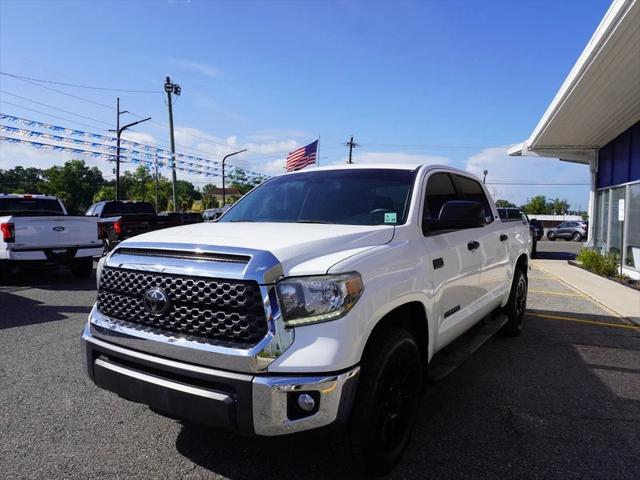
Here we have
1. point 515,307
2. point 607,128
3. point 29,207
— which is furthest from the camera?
point 607,128

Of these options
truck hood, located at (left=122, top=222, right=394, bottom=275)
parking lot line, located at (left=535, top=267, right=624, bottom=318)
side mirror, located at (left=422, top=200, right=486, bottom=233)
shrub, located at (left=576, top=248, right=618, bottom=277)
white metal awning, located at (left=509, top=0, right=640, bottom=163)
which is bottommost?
parking lot line, located at (left=535, top=267, right=624, bottom=318)

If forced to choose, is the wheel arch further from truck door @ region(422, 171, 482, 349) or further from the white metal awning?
the white metal awning

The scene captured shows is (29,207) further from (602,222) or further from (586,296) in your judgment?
(602,222)

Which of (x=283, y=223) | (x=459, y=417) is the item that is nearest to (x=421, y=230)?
(x=283, y=223)

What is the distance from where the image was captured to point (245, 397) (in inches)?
88.4

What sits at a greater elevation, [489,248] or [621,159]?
[621,159]

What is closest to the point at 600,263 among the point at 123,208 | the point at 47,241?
the point at 47,241

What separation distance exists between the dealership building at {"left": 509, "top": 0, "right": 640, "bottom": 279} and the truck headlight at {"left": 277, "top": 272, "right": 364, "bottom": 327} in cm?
706

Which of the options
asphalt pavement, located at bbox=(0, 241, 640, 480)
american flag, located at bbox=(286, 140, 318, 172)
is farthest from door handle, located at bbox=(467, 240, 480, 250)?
american flag, located at bbox=(286, 140, 318, 172)

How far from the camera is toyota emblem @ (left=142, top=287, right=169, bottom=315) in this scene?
8.36 ft

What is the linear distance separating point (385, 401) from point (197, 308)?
3.90ft

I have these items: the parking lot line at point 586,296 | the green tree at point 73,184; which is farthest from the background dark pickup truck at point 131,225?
the green tree at point 73,184

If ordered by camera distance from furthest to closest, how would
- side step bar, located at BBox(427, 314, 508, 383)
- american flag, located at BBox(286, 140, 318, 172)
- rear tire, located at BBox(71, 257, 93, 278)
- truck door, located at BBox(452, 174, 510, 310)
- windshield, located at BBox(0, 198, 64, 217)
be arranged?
american flag, located at BBox(286, 140, 318, 172) → windshield, located at BBox(0, 198, 64, 217) → rear tire, located at BBox(71, 257, 93, 278) → truck door, located at BBox(452, 174, 510, 310) → side step bar, located at BBox(427, 314, 508, 383)

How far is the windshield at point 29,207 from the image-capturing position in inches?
431
